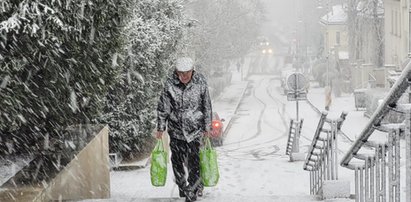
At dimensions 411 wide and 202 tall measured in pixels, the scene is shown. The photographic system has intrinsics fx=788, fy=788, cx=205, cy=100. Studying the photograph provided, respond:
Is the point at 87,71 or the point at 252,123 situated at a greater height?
the point at 87,71

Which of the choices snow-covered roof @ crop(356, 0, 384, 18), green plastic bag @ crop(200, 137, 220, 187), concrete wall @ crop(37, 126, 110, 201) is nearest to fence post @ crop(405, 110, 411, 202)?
green plastic bag @ crop(200, 137, 220, 187)

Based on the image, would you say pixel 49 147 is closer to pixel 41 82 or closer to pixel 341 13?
pixel 41 82

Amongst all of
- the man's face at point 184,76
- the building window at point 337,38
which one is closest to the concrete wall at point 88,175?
the man's face at point 184,76

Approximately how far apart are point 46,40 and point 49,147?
175 cm

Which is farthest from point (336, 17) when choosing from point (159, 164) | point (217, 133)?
point (159, 164)

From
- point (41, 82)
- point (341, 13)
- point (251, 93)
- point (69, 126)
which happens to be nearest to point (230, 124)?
point (251, 93)

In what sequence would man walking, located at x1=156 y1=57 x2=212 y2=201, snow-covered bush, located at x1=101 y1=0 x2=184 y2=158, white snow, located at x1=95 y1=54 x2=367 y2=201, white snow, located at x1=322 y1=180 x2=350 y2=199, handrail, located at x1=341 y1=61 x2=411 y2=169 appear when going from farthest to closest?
snow-covered bush, located at x1=101 y1=0 x2=184 y2=158
white snow, located at x1=95 y1=54 x2=367 y2=201
white snow, located at x1=322 y1=180 x2=350 y2=199
man walking, located at x1=156 y1=57 x2=212 y2=201
handrail, located at x1=341 y1=61 x2=411 y2=169

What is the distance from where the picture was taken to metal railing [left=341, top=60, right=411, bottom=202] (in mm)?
4340

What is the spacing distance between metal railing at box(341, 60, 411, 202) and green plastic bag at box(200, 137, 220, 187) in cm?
194

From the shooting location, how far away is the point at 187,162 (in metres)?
8.30

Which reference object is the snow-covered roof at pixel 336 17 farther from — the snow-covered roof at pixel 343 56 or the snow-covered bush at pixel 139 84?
the snow-covered bush at pixel 139 84

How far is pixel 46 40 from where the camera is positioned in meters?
7.24

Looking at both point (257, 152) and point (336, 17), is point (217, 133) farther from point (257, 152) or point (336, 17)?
point (336, 17)

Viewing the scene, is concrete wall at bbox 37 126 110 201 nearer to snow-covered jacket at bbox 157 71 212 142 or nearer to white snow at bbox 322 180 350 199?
snow-covered jacket at bbox 157 71 212 142
